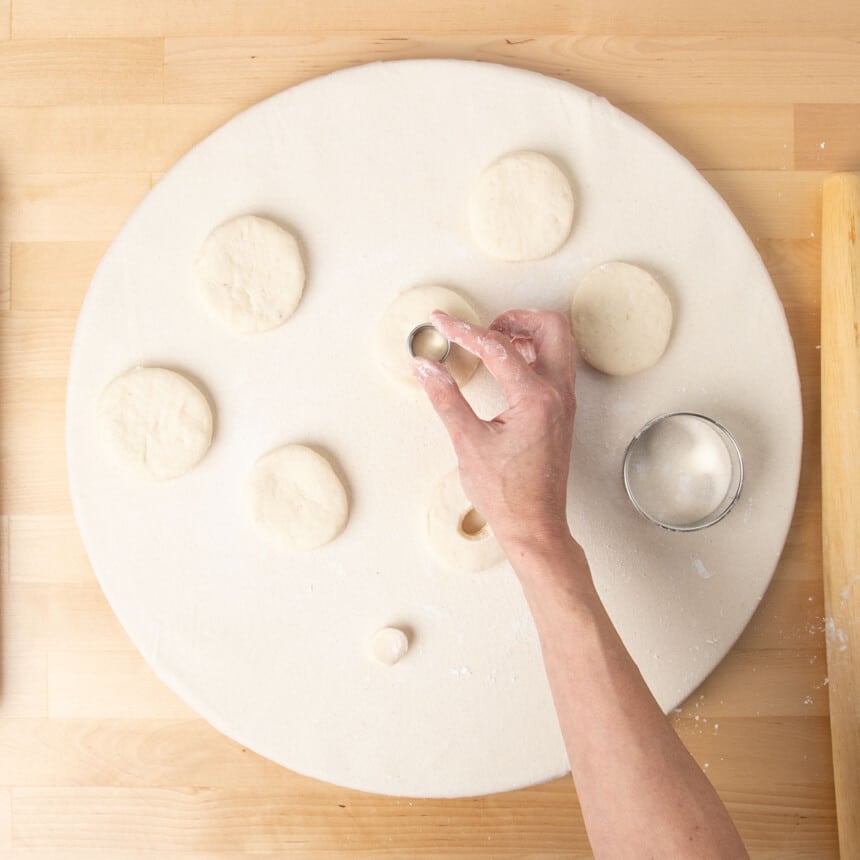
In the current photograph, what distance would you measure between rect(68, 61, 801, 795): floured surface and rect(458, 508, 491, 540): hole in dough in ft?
0.19

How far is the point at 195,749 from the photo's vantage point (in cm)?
121

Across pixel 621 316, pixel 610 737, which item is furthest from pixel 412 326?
pixel 610 737

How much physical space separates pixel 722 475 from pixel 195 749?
884 mm

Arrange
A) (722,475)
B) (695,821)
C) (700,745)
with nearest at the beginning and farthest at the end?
(695,821)
(722,475)
(700,745)

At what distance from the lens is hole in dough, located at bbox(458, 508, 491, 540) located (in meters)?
1.12

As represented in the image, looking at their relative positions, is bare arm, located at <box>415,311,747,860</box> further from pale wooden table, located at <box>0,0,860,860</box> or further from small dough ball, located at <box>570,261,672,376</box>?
pale wooden table, located at <box>0,0,860,860</box>

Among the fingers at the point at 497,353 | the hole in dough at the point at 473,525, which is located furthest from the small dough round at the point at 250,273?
the hole in dough at the point at 473,525

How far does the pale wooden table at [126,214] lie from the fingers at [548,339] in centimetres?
39

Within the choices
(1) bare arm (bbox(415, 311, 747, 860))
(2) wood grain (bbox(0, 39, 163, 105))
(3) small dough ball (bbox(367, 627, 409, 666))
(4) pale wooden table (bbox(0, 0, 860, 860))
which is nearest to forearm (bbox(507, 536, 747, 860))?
(1) bare arm (bbox(415, 311, 747, 860))

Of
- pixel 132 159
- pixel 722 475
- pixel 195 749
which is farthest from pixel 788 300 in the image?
pixel 195 749

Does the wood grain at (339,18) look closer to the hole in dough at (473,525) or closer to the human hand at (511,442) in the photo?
the human hand at (511,442)

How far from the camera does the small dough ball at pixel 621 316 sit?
1121mm

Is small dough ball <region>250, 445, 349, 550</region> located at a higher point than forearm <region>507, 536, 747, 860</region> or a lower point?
higher

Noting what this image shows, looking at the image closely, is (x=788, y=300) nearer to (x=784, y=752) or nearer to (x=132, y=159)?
(x=784, y=752)
